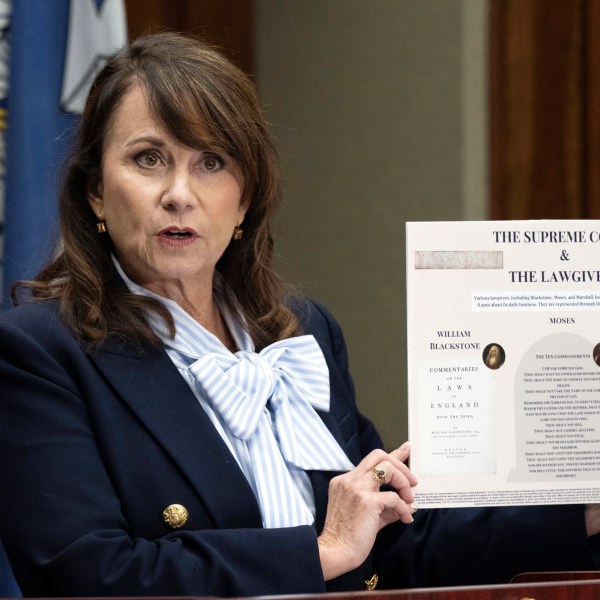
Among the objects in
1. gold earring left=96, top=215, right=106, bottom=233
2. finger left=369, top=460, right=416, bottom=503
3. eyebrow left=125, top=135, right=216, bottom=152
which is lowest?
finger left=369, top=460, right=416, bottom=503

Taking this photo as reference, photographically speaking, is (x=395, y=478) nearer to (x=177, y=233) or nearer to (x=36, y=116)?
(x=177, y=233)

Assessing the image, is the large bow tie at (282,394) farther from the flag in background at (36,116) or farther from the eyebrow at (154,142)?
the flag in background at (36,116)

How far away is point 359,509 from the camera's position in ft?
5.74

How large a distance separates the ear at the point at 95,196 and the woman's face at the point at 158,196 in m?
0.03

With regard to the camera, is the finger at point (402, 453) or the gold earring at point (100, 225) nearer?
the finger at point (402, 453)

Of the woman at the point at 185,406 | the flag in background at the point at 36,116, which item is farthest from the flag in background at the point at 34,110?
the woman at the point at 185,406

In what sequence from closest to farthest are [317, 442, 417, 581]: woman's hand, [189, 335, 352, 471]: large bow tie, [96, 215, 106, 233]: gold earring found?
[317, 442, 417, 581]: woman's hand, [189, 335, 352, 471]: large bow tie, [96, 215, 106, 233]: gold earring

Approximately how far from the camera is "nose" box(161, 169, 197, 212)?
1.82 metres

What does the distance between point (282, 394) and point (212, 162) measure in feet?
1.38

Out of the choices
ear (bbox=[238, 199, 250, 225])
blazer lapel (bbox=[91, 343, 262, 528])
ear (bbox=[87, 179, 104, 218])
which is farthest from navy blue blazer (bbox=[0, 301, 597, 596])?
ear (bbox=[238, 199, 250, 225])

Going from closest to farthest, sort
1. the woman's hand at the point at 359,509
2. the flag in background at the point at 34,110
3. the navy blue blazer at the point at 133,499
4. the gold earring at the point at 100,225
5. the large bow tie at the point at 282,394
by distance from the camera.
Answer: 1. the navy blue blazer at the point at 133,499
2. the woman's hand at the point at 359,509
3. the large bow tie at the point at 282,394
4. the gold earring at the point at 100,225
5. the flag in background at the point at 34,110

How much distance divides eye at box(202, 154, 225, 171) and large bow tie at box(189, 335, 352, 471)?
32 centimetres

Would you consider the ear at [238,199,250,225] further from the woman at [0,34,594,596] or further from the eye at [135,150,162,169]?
the eye at [135,150,162,169]

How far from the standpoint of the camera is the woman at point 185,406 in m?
1.60
